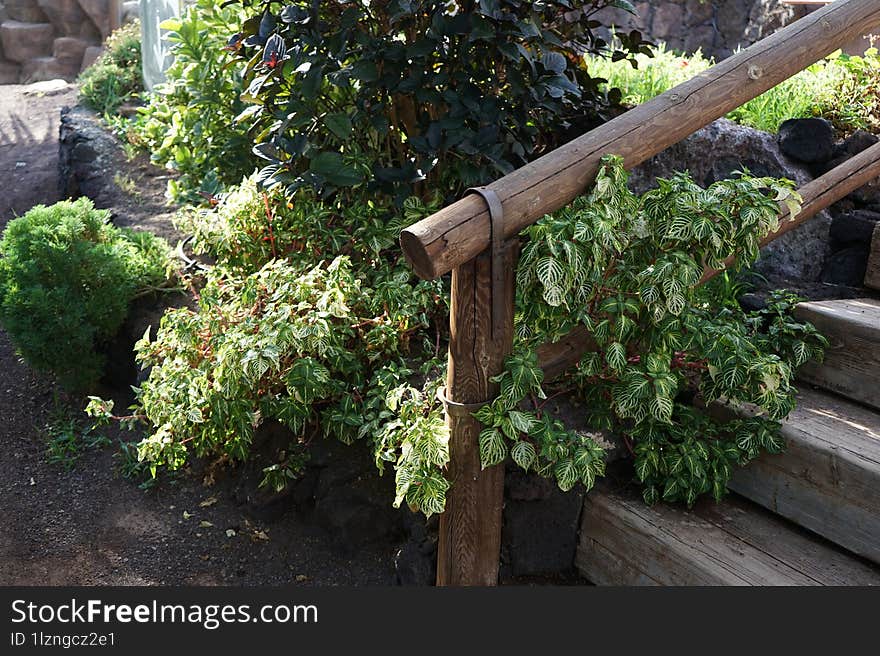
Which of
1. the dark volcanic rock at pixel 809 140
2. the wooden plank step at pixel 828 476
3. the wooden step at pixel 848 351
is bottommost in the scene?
the wooden plank step at pixel 828 476

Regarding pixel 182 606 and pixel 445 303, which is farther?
pixel 445 303

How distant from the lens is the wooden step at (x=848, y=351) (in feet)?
9.09

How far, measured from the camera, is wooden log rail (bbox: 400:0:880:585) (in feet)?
6.95

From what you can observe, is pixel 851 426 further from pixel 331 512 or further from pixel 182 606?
pixel 182 606

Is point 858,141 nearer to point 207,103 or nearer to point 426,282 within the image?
point 426,282

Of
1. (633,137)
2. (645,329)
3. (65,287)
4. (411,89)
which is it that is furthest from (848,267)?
(65,287)

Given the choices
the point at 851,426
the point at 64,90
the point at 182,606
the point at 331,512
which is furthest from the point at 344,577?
the point at 64,90

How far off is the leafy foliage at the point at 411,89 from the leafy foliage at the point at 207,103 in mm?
910

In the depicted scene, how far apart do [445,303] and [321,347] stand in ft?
1.95

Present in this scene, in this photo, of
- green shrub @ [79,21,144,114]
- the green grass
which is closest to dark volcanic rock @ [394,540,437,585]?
the green grass

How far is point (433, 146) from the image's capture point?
3.12 m

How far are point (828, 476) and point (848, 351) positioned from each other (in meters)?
0.52

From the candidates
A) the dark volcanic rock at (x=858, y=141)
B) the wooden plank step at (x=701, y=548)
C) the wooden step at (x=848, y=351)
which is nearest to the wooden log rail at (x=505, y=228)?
the wooden plank step at (x=701, y=548)

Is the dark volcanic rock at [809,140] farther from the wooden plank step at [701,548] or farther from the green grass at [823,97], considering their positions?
the wooden plank step at [701,548]
